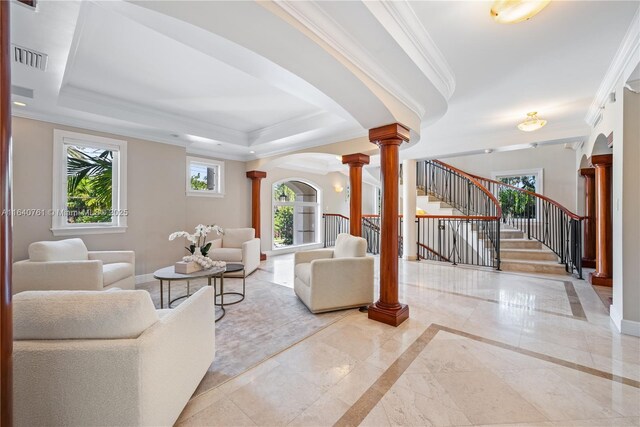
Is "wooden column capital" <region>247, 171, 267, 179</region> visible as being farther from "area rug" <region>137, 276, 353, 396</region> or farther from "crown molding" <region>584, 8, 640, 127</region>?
"crown molding" <region>584, 8, 640, 127</region>

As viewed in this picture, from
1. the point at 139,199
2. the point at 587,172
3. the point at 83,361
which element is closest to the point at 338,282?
the point at 83,361

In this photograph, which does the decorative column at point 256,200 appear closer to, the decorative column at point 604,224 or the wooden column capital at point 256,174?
the wooden column capital at point 256,174

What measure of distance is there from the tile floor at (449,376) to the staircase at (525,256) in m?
1.86

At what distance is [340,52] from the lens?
6.40 ft

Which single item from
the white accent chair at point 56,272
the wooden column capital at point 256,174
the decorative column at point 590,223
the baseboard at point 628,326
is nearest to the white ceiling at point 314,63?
the decorative column at point 590,223

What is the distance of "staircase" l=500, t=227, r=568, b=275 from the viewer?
16.1 feet

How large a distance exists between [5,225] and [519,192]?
29.7 ft

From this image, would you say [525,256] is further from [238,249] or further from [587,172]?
[238,249]

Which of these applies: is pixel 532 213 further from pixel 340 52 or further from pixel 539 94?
pixel 340 52

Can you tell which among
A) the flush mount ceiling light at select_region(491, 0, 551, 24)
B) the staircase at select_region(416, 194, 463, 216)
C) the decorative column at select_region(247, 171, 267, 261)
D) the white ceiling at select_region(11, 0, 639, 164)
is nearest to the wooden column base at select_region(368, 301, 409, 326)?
the white ceiling at select_region(11, 0, 639, 164)

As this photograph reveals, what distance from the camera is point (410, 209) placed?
6145 millimetres

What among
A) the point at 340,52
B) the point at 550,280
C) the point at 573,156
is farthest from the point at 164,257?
the point at 573,156

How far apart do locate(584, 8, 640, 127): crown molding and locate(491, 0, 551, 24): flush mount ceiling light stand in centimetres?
95

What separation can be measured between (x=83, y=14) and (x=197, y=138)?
2.99m
